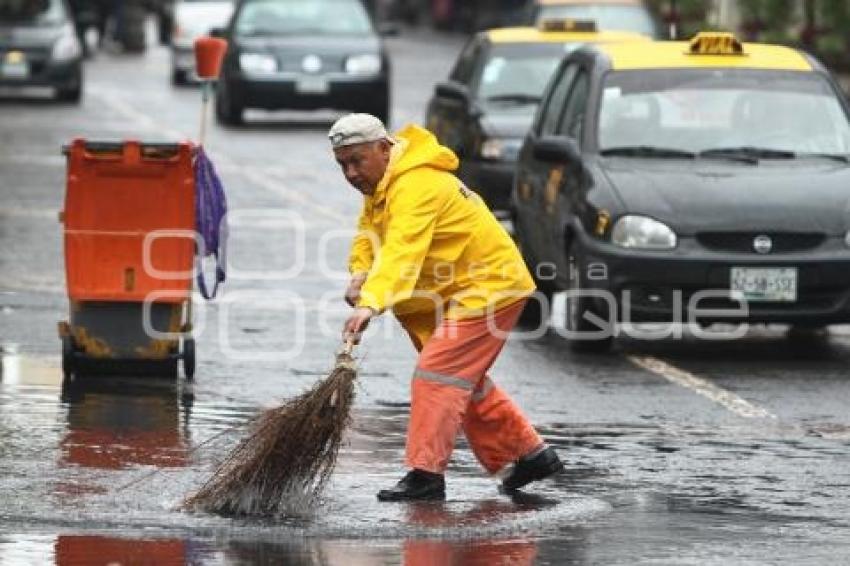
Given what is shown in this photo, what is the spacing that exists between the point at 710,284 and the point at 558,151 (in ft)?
4.78

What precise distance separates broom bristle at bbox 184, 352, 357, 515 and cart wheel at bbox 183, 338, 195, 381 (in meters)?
3.59

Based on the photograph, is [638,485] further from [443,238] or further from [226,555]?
[226,555]

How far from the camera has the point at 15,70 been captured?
119ft

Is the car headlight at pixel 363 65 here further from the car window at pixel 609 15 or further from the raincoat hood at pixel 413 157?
the raincoat hood at pixel 413 157

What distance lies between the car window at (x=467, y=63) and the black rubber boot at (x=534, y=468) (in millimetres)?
12131

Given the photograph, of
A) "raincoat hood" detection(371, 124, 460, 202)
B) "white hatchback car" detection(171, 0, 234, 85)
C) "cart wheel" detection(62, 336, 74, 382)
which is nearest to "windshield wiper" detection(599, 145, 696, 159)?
"cart wheel" detection(62, 336, 74, 382)

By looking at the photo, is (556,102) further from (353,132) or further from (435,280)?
(353,132)

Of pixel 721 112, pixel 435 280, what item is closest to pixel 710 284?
pixel 721 112

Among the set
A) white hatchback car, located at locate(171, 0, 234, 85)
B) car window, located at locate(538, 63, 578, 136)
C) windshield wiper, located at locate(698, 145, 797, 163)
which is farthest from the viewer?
white hatchback car, located at locate(171, 0, 234, 85)

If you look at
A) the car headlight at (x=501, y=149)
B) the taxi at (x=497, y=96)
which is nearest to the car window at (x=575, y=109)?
the taxi at (x=497, y=96)

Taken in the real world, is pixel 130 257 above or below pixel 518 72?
above

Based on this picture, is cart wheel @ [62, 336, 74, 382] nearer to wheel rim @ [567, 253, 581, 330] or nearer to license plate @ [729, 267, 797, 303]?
wheel rim @ [567, 253, 581, 330]

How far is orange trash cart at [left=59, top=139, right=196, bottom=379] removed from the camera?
44.1 feet

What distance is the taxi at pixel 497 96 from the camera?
21.2 meters
